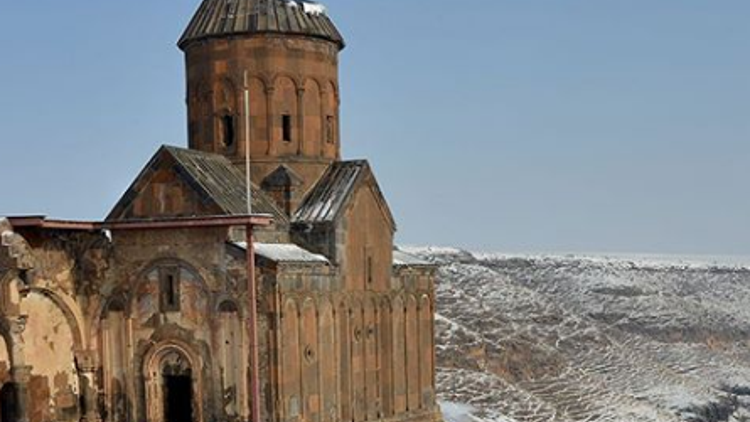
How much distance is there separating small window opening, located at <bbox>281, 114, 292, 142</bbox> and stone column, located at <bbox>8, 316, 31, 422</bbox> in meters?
6.42

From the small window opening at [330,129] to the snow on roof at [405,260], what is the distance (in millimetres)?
2940

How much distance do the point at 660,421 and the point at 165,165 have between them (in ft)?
107

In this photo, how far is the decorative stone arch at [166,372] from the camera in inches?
832

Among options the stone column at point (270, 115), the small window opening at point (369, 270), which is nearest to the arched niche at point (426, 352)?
the small window opening at point (369, 270)

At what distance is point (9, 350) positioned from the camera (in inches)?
816

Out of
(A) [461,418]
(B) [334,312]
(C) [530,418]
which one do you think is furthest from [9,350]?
(C) [530,418]

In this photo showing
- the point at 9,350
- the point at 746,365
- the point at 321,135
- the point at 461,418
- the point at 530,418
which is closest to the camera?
the point at 9,350

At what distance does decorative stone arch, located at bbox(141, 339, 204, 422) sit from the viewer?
21125 millimetres

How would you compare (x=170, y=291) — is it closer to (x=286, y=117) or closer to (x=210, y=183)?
(x=210, y=183)

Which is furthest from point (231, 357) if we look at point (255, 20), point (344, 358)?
point (255, 20)

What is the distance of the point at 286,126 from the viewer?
23.9 metres

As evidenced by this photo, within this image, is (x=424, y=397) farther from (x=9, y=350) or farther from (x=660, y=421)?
(x=660, y=421)

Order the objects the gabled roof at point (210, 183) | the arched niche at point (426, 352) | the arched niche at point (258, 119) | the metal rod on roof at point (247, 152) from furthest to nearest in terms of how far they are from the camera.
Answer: the arched niche at point (426, 352) < the arched niche at point (258, 119) < the metal rod on roof at point (247, 152) < the gabled roof at point (210, 183)

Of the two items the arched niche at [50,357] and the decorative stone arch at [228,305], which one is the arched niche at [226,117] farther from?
the arched niche at [50,357]
